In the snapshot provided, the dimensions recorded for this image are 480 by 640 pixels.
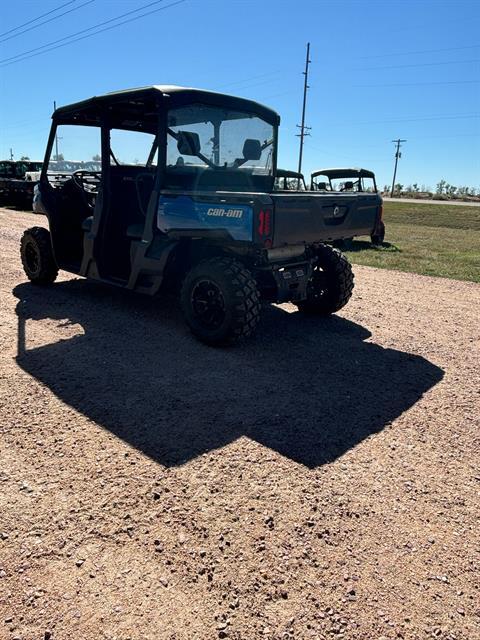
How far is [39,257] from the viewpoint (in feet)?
22.2

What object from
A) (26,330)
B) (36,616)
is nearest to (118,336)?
(26,330)

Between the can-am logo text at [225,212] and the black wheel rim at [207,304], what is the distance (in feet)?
2.14

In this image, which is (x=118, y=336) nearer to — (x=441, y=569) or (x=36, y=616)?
(x=36, y=616)

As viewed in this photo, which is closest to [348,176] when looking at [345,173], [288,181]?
[345,173]

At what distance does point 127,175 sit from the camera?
591cm

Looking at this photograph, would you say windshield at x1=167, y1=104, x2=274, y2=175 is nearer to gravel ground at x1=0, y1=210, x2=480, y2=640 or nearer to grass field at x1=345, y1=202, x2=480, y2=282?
gravel ground at x1=0, y1=210, x2=480, y2=640

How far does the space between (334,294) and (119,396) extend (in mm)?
3041

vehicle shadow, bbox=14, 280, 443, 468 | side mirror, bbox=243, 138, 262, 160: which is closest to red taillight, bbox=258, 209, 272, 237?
vehicle shadow, bbox=14, 280, 443, 468

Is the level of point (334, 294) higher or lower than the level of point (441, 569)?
higher

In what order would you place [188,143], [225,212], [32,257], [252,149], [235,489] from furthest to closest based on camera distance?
[32,257], [252,149], [188,143], [225,212], [235,489]

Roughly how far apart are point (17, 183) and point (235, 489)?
65.4 ft

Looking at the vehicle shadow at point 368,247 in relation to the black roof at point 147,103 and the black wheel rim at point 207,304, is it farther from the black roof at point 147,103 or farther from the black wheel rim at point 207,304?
the black wheel rim at point 207,304

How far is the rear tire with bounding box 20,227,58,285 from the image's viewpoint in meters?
6.75

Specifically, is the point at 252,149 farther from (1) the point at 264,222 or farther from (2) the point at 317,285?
(1) the point at 264,222
